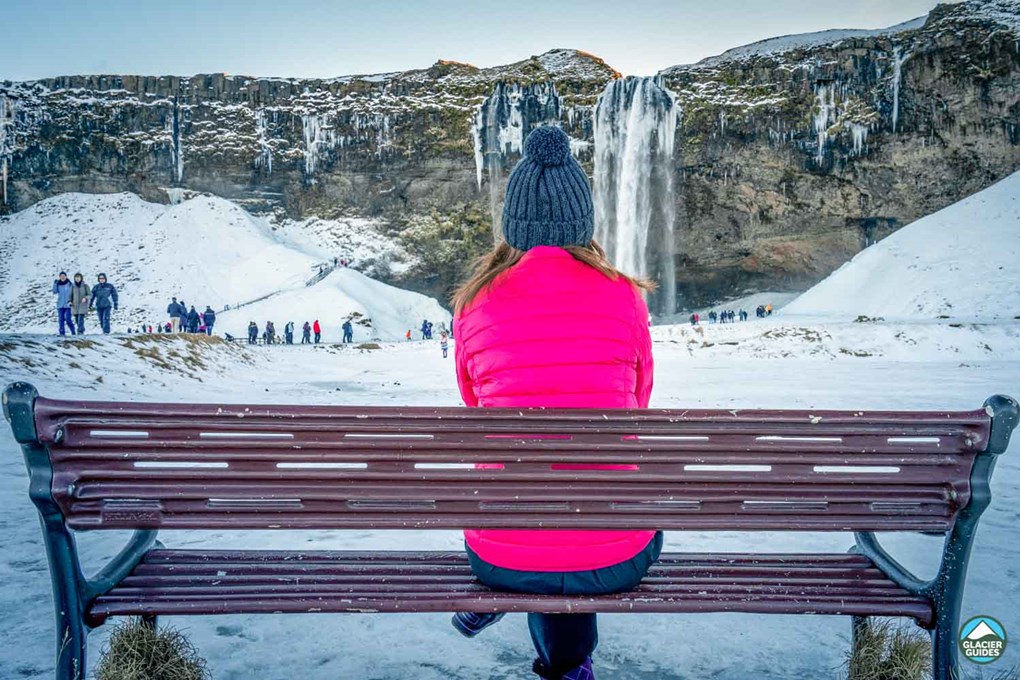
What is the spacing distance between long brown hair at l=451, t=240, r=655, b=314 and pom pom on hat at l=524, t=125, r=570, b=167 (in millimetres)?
284

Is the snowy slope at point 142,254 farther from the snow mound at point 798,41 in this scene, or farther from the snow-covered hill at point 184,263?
the snow mound at point 798,41

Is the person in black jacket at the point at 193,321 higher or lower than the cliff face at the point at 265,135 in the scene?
lower

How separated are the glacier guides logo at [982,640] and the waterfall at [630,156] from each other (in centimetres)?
3870

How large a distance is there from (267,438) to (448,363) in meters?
16.1

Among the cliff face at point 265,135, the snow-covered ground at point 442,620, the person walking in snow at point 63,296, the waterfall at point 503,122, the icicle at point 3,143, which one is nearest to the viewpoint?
the snow-covered ground at point 442,620

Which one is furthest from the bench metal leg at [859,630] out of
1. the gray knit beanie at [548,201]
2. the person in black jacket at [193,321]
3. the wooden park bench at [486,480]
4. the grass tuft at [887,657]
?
the person in black jacket at [193,321]

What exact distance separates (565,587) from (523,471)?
0.35 m

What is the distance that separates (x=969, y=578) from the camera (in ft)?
10.00

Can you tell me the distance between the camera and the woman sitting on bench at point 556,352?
1.80m

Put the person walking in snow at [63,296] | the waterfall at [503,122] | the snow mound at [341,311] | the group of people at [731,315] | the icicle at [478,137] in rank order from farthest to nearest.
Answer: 1. the icicle at [478,137]
2. the waterfall at [503,122]
3. the group of people at [731,315]
4. the snow mound at [341,311]
5. the person walking in snow at [63,296]

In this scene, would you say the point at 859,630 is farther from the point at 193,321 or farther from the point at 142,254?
the point at 142,254

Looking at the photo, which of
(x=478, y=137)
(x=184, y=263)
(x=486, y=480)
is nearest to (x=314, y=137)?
(x=478, y=137)

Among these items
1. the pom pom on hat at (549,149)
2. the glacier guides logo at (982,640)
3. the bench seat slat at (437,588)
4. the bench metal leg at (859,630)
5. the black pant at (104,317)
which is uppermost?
the pom pom on hat at (549,149)

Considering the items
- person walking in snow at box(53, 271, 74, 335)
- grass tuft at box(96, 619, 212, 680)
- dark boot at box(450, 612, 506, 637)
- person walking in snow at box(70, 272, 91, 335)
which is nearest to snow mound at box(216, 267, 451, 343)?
person walking in snow at box(70, 272, 91, 335)
